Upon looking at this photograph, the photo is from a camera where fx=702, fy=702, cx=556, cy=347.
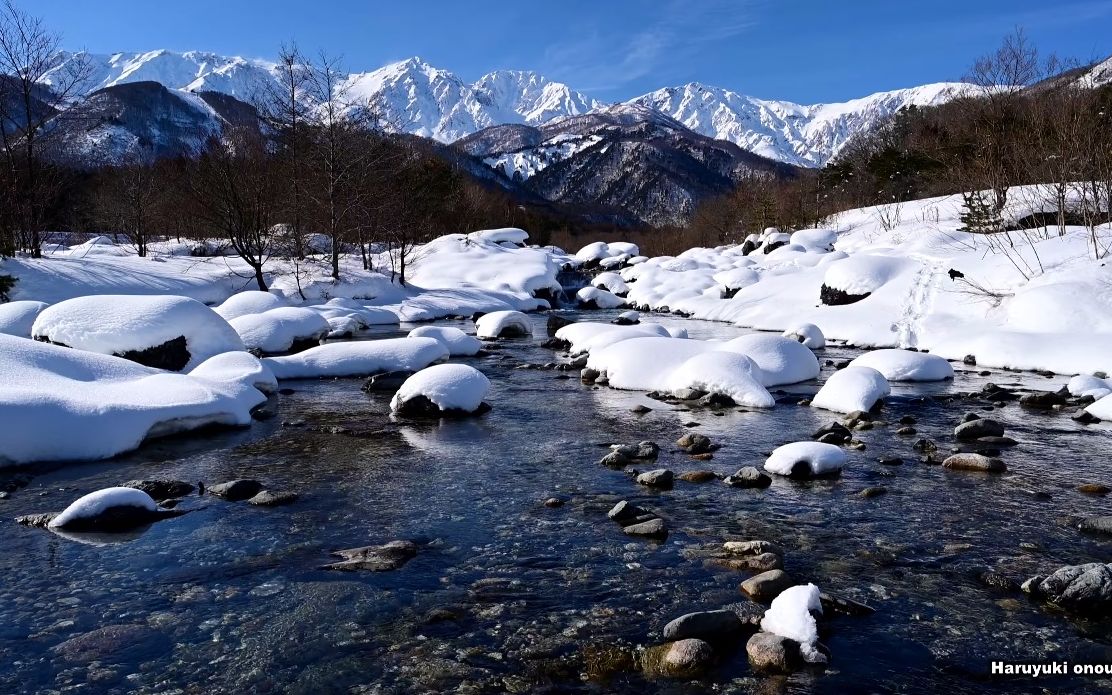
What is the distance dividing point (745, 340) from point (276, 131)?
33.7 m

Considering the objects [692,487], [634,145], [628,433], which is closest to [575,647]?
[692,487]

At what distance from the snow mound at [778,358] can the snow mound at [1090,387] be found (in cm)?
435

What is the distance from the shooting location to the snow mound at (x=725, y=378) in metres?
12.0

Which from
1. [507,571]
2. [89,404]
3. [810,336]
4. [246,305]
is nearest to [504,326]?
[246,305]

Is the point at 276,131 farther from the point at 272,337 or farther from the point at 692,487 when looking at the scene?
the point at 692,487

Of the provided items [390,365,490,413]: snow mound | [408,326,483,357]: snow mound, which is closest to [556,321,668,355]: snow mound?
[408,326,483,357]: snow mound

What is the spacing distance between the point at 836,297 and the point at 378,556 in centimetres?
2083

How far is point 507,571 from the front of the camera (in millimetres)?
5469

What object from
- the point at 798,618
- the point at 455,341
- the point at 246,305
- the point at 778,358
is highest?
the point at 246,305

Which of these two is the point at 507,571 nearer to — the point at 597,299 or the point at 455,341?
the point at 455,341

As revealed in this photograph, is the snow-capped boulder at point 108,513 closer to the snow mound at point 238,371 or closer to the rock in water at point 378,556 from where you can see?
the rock in water at point 378,556

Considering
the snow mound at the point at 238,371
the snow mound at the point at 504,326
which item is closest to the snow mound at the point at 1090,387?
the snow mound at the point at 238,371

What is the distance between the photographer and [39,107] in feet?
108

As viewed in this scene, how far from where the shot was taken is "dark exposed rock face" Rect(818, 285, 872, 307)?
22.9m
